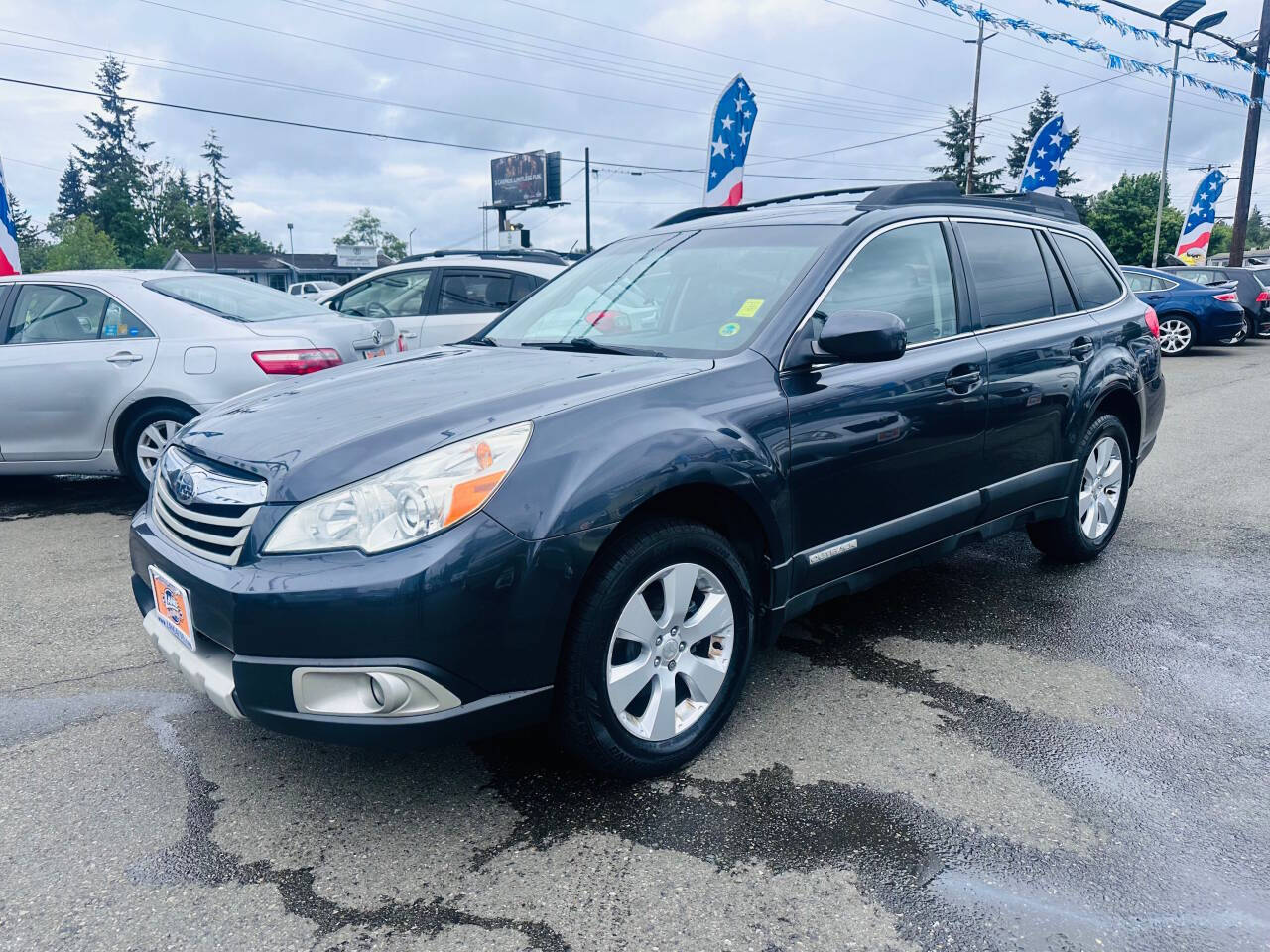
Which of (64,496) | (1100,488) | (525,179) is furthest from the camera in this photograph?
(525,179)

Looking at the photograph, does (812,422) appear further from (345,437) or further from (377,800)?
(377,800)

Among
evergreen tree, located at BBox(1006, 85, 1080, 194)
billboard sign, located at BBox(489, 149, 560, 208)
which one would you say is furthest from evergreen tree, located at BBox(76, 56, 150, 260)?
evergreen tree, located at BBox(1006, 85, 1080, 194)

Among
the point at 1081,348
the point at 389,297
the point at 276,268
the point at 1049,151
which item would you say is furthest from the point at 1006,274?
the point at 276,268

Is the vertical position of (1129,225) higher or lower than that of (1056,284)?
higher

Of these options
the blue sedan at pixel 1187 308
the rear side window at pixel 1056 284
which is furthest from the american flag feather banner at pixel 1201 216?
the rear side window at pixel 1056 284

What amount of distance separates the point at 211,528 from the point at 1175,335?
1800 centimetres

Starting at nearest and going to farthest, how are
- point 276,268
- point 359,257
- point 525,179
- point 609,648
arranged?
point 609,648 → point 525,179 → point 359,257 → point 276,268

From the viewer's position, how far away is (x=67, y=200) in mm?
94875

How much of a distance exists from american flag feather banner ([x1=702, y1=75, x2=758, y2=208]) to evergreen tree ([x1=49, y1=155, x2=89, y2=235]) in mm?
96513

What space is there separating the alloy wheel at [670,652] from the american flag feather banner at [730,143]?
8631mm

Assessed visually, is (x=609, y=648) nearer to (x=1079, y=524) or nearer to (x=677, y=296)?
(x=677, y=296)

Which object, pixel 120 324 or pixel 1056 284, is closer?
pixel 1056 284

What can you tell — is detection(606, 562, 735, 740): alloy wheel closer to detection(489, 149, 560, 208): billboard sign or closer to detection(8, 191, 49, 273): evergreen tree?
detection(489, 149, 560, 208): billboard sign

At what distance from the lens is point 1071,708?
3.30 m
